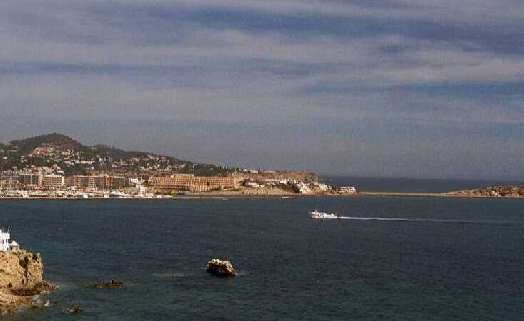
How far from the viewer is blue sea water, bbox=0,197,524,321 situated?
5156 cm

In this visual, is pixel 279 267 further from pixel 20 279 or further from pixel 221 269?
pixel 20 279

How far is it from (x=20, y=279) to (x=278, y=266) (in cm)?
2576

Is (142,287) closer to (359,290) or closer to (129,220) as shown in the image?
(359,290)

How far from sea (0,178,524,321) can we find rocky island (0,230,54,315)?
1.51 m

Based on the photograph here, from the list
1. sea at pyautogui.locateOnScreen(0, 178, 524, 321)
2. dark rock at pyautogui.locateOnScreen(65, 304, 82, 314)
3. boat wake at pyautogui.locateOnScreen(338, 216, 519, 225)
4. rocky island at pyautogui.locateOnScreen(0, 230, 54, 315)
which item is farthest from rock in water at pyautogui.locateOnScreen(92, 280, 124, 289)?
boat wake at pyautogui.locateOnScreen(338, 216, 519, 225)

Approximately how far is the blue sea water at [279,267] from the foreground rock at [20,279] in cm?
174

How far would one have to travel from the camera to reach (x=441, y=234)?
107m

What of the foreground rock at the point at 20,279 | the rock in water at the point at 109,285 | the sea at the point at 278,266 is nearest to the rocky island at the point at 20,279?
the foreground rock at the point at 20,279

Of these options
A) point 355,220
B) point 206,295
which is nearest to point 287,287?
Answer: point 206,295

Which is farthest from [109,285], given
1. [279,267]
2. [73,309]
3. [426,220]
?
[426,220]

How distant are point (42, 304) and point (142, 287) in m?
9.18

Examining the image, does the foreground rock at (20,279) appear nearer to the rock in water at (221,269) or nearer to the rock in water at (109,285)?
the rock in water at (109,285)

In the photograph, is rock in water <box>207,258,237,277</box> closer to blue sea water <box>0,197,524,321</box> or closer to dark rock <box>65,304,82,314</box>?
blue sea water <box>0,197,524,321</box>

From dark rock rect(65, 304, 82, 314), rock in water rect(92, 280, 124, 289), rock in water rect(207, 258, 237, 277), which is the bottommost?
dark rock rect(65, 304, 82, 314)
